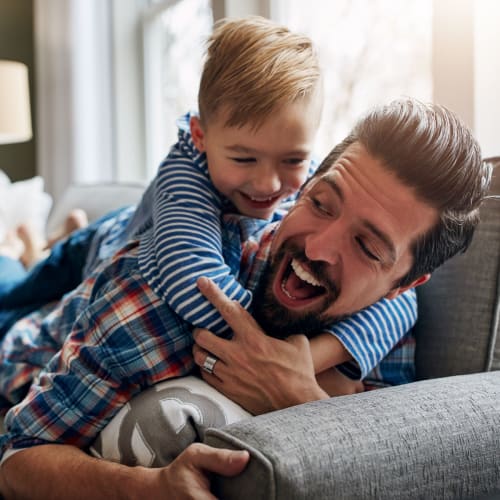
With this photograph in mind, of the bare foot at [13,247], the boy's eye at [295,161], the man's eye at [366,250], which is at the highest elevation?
the boy's eye at [295,161]

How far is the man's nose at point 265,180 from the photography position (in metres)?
1.36

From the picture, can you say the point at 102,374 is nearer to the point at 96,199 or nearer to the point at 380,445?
the point at 380,445

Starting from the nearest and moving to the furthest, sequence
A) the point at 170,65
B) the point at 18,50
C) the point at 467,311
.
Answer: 1. the point at 467,311
2. the point at 170,65
3. the point at 18,50

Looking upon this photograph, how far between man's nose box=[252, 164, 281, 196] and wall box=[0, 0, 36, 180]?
13.6 ft

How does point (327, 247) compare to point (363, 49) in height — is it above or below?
below

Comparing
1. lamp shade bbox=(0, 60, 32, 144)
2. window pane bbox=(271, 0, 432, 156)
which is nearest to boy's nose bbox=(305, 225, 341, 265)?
window pane bbox=(271, 0, 432, 156)

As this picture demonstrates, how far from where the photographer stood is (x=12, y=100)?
13.6 feet

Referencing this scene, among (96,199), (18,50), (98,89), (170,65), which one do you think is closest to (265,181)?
(96,199)

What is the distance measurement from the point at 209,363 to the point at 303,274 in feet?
0.69

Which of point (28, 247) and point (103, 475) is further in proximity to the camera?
point (28, 247)

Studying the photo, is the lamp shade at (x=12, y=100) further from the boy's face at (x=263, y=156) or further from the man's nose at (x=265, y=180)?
the man's nose at (x=265, y=180)

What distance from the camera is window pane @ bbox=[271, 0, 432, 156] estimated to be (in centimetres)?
249

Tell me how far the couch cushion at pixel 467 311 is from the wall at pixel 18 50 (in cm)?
431

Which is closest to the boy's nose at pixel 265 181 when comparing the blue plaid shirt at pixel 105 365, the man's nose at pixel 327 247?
the blue plaid shirt at pixel 105 365
